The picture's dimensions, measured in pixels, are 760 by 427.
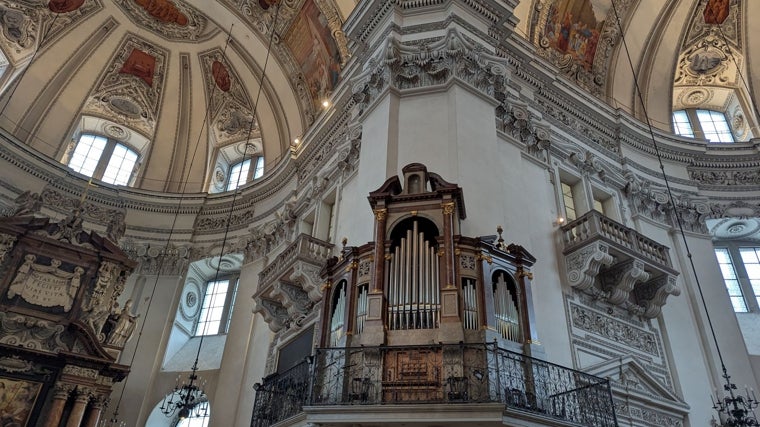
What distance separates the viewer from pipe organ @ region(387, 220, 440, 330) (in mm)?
6211

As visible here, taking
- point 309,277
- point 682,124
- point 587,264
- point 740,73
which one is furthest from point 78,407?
point 740,73

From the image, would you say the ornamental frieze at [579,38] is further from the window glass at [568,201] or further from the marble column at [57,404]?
the marble column at [57,404]

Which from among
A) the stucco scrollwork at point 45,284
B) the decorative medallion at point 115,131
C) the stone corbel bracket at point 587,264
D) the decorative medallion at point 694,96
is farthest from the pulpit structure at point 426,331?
the decorative medallion at point 115,131

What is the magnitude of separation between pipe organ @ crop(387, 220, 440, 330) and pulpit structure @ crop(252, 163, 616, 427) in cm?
1

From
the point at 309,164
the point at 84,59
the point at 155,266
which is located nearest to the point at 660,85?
the point at 309,164

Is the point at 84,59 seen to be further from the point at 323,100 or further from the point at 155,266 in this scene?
the point at 323,100

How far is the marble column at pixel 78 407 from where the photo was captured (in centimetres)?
1198

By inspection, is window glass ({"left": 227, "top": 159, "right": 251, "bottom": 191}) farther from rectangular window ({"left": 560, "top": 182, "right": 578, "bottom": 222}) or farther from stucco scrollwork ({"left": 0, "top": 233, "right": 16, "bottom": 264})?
rectangular window ({"left": 560, "top": 182, "right": 578, "bottom": 222})

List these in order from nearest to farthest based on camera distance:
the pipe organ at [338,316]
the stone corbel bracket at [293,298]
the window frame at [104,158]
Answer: the pipe organ at [338,316] < the stone corbel bracket at [293,298] < the window frame at [104,158]

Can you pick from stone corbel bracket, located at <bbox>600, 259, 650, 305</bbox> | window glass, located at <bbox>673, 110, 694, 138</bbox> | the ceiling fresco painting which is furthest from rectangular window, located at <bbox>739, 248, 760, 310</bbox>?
the ceiling fresco painting

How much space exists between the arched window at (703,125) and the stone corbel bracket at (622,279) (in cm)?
767

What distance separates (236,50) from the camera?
17.7 m

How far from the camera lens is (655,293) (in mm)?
10234

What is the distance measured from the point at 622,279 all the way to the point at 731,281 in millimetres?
5673
